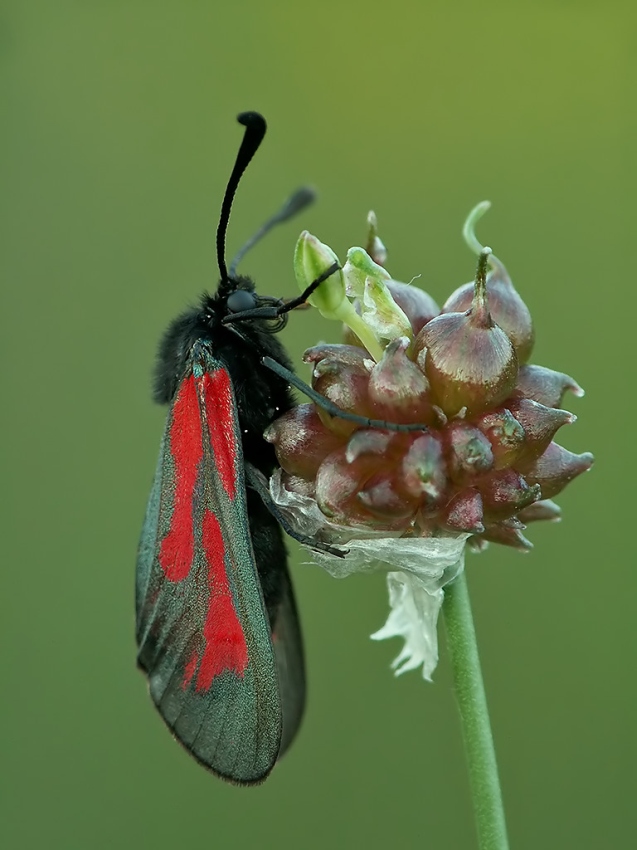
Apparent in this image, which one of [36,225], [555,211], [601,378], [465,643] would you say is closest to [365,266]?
[465,643]

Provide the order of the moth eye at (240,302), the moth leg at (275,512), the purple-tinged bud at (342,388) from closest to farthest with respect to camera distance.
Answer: the purple-tinged bud at (342,388)
the moth leg at (275,512)
the moth eye at (240,302)

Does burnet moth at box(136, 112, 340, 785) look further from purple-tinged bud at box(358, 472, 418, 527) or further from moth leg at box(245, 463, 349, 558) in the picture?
purple-tinged bud at box(358, 472, 418, 527)

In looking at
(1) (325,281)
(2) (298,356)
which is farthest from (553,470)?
(2) (298,356)

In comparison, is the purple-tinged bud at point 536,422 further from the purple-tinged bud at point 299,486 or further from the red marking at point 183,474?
the red marking at point 183,474

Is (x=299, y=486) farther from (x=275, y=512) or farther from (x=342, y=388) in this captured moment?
(x=342, y=388)

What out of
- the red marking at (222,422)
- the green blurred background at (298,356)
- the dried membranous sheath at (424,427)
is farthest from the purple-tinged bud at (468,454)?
the green blurred background at (298,356)

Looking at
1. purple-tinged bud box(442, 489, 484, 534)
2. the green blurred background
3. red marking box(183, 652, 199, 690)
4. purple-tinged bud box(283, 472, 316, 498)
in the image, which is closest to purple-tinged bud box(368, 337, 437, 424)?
purple-tinged bud box(442, 489, 484, 534)
